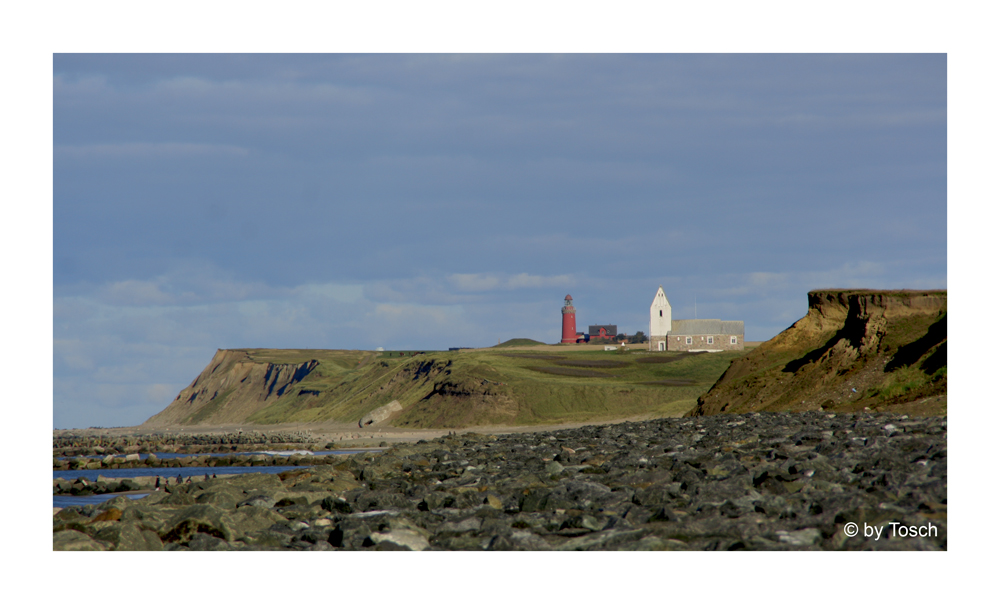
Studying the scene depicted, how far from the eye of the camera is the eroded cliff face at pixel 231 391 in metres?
148

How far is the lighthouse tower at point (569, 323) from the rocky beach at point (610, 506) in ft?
458

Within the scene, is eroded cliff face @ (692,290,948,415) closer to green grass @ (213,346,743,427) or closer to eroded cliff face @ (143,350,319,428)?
A: green grass @ (213,346,743,427)

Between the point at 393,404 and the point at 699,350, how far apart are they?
45.4 metres

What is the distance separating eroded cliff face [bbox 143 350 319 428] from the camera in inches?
5822

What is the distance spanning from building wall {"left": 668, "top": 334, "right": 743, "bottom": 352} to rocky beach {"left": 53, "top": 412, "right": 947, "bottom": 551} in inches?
3788

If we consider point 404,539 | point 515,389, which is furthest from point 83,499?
point 515,389

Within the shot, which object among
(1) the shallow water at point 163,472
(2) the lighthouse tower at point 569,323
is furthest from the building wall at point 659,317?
(1) the shallow water at point 163,472

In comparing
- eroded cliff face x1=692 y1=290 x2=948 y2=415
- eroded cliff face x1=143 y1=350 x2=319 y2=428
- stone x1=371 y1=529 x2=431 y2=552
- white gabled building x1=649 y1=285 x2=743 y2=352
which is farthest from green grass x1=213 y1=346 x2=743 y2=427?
stone x1=371 y1=529 x2=431 y2=552

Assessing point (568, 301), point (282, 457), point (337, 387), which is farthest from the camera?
point (568, 301)

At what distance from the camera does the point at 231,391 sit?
157625mm

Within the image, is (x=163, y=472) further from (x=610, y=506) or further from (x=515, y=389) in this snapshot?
(x=515, y=389)

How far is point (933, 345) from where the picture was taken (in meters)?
34.4

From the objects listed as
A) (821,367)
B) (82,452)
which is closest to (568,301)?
(82,452)

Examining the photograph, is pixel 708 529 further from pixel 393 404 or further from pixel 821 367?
pixel 393 404
